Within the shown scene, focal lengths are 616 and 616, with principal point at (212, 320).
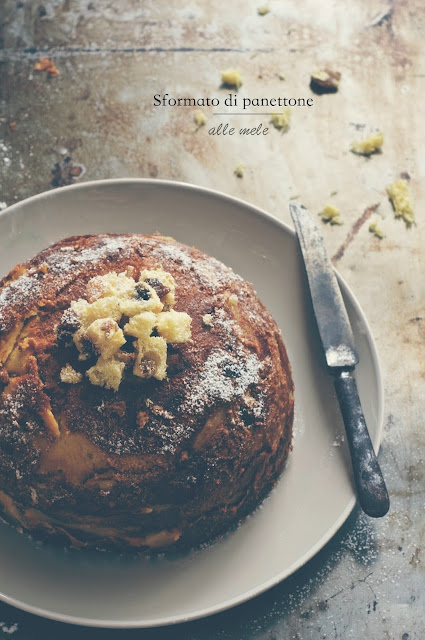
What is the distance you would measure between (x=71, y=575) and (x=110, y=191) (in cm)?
133

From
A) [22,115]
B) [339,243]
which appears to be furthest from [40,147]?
[339,243]

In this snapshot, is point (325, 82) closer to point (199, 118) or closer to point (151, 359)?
point (199, 118)

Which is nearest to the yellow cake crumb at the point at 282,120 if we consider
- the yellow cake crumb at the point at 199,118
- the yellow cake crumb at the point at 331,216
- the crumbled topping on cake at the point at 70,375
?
the yellow cake crumb at the point at 199,118

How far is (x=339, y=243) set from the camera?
8.63 ft

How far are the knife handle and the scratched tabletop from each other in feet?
0.91

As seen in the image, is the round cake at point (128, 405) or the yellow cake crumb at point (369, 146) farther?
the yellow cake crumb at point (369, 146)

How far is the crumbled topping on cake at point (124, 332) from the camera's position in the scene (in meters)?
1.63

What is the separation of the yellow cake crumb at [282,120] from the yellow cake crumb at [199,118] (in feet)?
1.04

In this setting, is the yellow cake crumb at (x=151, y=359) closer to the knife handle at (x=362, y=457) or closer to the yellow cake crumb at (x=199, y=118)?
the knife handle at (x=362, y=457)

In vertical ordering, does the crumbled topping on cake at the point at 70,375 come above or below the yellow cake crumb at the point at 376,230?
above

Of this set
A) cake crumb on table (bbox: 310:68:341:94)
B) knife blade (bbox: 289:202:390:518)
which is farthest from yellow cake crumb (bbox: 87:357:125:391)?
cake crumb on table (bbox: 310:68:341:94)

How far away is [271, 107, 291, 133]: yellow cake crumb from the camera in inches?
112

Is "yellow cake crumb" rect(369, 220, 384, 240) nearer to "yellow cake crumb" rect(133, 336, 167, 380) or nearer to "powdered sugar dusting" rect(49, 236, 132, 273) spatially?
"powdered sugar dusting" rect(49, 236, 132, 273)

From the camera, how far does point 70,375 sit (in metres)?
1.67
